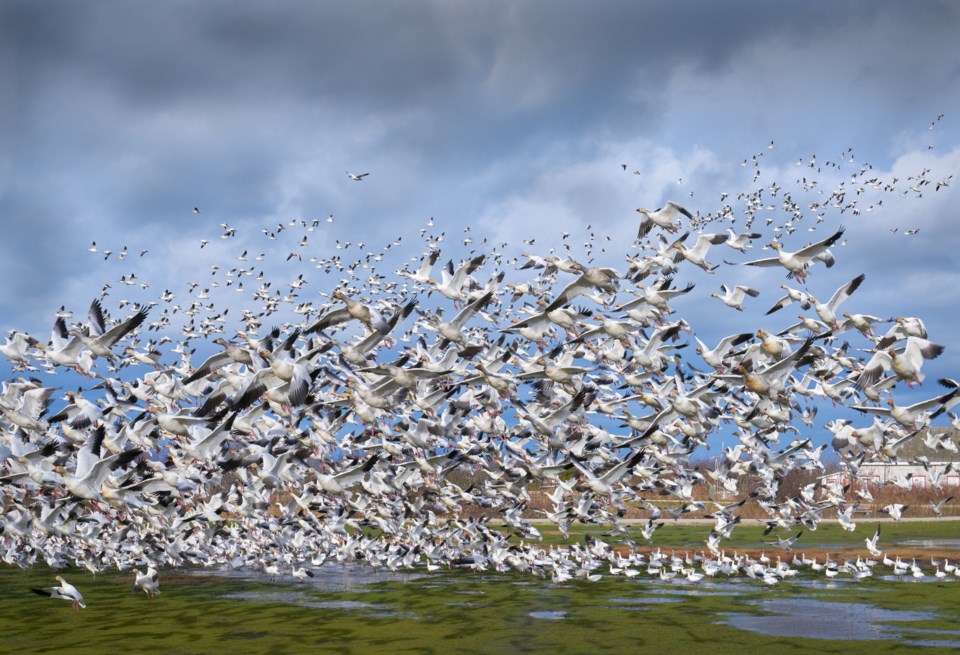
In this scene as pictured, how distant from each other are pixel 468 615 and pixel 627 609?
14.6ft

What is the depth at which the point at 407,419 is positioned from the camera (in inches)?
1090

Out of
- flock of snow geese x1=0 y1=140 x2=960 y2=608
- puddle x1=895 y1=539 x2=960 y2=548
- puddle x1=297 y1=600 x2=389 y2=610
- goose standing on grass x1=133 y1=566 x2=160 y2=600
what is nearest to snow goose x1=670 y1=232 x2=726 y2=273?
flock of snow geese x1=0 y1=140 x2=960 y2=608

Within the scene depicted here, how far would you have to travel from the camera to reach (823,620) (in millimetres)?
23016

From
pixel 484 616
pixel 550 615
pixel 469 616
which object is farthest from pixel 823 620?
pixel 469 616

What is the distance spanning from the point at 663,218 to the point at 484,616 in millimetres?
12258

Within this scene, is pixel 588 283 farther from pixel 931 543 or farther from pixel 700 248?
pixel 931 543

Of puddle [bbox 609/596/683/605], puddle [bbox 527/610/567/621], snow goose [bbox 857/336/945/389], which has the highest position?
snow goose [bbox 857/336/945/389]

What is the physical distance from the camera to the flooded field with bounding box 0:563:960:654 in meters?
A: 20.5

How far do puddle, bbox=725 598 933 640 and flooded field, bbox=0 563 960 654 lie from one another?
5cm

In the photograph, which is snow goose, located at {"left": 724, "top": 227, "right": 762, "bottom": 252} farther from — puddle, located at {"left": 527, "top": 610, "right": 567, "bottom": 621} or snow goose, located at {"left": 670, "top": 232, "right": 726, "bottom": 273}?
puddle, located at {"left": 527, "top": 610, "right": 567, "bottom": 621}

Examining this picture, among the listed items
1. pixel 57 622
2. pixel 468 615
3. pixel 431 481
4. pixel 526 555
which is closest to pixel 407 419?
pixel 431 481

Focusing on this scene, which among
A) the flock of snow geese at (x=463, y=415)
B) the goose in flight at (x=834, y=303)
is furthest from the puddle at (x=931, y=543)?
the goose in flight at (x=834, y=303)

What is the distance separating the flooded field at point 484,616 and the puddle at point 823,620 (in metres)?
0.05

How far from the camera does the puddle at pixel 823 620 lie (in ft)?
69.3
